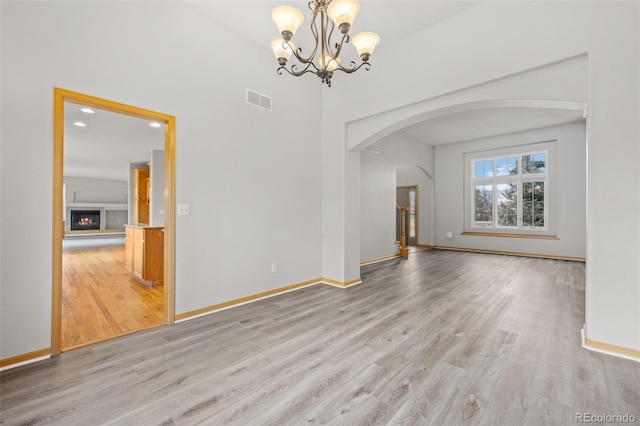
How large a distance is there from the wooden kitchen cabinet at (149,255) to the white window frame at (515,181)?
8.49 meters

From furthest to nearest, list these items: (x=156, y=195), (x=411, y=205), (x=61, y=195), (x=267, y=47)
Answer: (x=411, y=205) < (x=156, y=195) < (x=267, y=47) < (x=61, y=195)

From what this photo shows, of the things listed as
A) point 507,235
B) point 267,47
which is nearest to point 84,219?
point 267,47

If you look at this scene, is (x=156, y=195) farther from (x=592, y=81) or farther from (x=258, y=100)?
(x=592, y=81)

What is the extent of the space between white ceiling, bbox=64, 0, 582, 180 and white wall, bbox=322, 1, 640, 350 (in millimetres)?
373

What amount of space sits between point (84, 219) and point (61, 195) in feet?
45.0

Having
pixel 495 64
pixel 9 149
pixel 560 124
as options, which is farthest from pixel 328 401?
pixel 560 124

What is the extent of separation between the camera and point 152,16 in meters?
2.84

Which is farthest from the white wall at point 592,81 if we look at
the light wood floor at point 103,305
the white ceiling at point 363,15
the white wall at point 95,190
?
the white wall at point 95,190

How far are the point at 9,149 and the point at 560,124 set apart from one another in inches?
396

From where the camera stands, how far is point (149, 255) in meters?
4.53

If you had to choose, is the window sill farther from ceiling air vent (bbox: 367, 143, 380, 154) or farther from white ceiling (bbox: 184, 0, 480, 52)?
white ceiling (bbox: 184, 0, 480, 52)

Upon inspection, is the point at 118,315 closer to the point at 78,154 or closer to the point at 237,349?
the point at 237,349

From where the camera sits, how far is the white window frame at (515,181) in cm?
720

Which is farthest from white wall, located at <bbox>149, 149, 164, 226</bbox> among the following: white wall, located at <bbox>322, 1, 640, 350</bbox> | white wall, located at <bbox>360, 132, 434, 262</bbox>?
white wall, located at <bbox>322, 1, 640, 350</bbox>
